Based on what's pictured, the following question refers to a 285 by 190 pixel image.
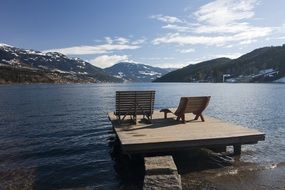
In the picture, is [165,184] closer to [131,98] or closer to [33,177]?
[33,177]

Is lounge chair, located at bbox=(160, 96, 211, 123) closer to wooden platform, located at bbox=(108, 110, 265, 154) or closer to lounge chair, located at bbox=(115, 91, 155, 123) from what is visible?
wooden platform, located at bbox=(108, 110, 265, 154)

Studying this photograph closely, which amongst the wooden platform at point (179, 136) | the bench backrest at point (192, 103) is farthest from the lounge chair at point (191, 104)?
the wooden platform at point (179, 136)

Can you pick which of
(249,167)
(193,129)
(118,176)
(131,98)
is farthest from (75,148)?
(249,167)

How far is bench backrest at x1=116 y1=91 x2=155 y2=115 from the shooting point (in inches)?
711

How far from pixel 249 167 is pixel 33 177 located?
378 inches

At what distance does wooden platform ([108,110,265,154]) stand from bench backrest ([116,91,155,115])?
723 millimetres

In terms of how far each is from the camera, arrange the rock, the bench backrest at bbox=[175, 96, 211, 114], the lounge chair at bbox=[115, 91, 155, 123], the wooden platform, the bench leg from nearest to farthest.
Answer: the rock < the wooden platform < the bench leg < the bench backrest at bbox=[175, 96, 211, 114] < the lounge chair at bbox=[115, 91, 155, 123]

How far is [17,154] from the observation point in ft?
62.5

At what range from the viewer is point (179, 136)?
48.3ft

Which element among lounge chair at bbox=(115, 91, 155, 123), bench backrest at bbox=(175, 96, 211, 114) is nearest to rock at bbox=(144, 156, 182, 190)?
bench backrest at bbox=(175, 96, 211, 114)

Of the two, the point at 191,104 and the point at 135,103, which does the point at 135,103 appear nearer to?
the point at 135,103

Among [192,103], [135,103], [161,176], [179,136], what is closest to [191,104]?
[192,103]

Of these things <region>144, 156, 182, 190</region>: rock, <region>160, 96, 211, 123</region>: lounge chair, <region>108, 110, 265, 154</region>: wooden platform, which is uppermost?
<region>160, 96, 211, 123</region>: lounge chair

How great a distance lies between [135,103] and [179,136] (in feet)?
14.1
